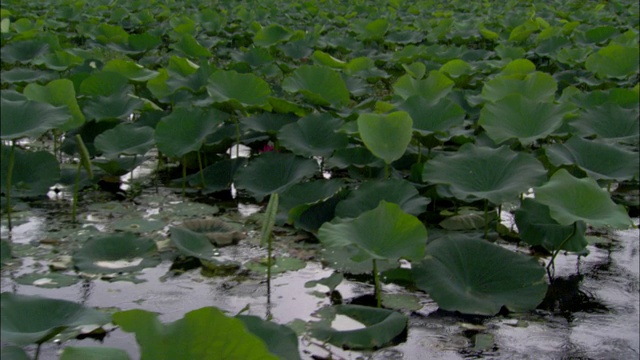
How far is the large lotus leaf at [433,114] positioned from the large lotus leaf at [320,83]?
44cm

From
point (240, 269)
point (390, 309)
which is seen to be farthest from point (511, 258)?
point (240, 269)

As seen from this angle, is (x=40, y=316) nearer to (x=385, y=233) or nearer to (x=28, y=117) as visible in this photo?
(x=385, y=233)

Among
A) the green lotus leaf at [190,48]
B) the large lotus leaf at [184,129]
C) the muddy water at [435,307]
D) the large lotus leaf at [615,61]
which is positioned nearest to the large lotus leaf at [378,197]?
the muddy water at [435,307]

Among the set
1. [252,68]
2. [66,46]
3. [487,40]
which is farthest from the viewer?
[487,40]

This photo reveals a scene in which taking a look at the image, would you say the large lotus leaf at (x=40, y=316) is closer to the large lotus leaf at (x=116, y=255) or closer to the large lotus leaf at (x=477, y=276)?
the large lotus leaf at (x=116, y=255)

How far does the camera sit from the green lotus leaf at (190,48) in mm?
4738

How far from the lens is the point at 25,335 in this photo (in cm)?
143

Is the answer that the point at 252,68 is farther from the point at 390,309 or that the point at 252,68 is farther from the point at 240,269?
the point at 390,309

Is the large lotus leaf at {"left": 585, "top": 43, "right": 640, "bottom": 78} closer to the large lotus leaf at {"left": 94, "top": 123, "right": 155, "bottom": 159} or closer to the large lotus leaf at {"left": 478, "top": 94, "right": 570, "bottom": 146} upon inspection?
the large lotus leaf at {"left": 478, "top": 94, "right": 570, "bottom": 146}

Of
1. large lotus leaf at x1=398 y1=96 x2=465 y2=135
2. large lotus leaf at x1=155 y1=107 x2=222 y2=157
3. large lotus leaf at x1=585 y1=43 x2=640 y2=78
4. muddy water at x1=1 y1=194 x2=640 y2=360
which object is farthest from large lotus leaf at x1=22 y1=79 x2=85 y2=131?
large lotus leaf at x1=585 y1=43 x2=640 y2=78

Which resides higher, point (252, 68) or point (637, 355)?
point (252, 68)

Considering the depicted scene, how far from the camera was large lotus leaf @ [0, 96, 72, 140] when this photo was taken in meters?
2.42

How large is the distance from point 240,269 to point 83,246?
0.45m

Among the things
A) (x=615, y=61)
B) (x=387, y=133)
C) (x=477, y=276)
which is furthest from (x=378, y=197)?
(x=615, y=61)
